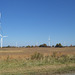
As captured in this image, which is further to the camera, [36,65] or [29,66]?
[36,65]

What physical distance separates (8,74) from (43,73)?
3.19 m

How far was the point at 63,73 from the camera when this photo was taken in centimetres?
1316

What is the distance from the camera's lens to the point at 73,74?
41.4 ft

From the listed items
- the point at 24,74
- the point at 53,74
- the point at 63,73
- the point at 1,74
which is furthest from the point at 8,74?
the point at 63,73

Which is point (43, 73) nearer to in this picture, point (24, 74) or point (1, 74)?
point (24, 74)

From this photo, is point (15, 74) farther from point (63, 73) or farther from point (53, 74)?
point (63, 73)

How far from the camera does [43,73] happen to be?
13.1 m

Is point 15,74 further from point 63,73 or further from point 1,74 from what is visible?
point 63,73

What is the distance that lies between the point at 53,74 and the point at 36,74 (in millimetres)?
1527

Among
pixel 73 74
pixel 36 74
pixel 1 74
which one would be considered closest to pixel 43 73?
pixel 36 74

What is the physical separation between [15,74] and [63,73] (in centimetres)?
442

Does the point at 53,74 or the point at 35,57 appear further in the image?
the point at 35,57

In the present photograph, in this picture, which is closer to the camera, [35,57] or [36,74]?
[36,74]

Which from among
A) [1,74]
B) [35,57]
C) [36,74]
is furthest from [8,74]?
[35,57]
